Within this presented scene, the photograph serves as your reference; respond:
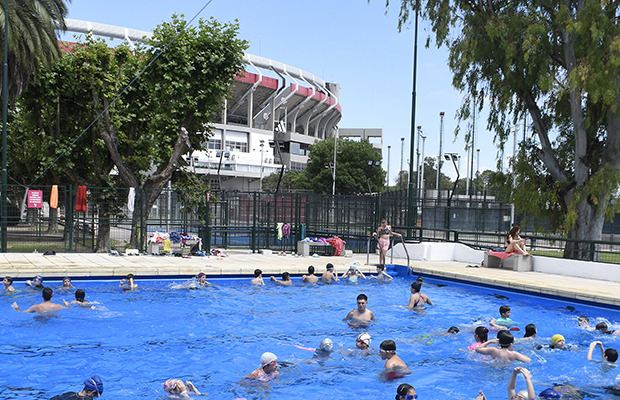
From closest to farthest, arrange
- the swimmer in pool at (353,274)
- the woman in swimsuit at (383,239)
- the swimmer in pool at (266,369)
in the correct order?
the swimmer in pool at (266,369) → the swimmer in pool at (353,274) → the woman in swimsuit at (383,239)

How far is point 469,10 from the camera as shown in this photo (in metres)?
20.1

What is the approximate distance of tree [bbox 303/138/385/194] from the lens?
6938 centimetres

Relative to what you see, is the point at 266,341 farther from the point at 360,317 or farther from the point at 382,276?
the point at 382,276

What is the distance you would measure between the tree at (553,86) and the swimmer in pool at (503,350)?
941cm

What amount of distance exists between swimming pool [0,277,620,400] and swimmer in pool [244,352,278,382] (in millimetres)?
141

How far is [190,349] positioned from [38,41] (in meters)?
16.0

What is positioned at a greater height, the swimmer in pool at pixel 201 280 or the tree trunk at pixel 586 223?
the tree trunk at pixel 586 223

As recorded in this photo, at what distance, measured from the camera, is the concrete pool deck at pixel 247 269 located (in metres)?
12.9

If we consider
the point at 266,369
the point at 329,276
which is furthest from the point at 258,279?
the point at 266,369

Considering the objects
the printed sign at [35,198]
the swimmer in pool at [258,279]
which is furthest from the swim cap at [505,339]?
the printed sign at [35,198]

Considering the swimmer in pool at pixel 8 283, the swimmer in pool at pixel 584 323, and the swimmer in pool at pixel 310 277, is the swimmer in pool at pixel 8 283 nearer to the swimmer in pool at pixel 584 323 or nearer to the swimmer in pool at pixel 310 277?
the swimmer in pool at pixel 310 277

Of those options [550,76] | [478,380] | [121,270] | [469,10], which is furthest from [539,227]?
[121,270]

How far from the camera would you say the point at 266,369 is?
732 centimetres

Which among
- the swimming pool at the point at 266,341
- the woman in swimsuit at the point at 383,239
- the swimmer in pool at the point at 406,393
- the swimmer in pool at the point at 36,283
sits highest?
the woman in swimsuit at the point at 383,239
